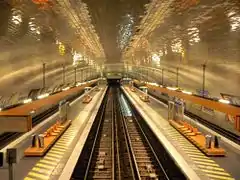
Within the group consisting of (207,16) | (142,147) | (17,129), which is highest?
(207,16)

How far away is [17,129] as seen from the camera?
6918 millimetres

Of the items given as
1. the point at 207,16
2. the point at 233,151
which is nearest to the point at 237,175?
the point at 233,151

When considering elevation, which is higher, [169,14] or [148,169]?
[169,14]

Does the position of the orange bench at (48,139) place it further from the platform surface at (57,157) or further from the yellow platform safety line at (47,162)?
the yellow platform safety line at (47,162)

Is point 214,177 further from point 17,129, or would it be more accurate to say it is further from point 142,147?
point 142,147

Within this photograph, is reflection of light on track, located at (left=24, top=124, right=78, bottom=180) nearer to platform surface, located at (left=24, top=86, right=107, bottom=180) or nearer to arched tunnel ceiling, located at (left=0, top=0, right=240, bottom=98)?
platform surface, located at (left=24, top=86, right=107, bottom=180)

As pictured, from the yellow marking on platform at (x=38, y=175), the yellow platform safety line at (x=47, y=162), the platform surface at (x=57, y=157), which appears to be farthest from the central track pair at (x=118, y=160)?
the yellow marking on platform at (x=38, y=175)

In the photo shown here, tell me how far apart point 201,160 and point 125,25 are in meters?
4.91

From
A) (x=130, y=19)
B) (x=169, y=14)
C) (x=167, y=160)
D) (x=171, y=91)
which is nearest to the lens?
(x=169, y=14)

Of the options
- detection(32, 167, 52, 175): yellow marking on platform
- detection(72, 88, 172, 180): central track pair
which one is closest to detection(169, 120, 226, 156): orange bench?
detection(72, 88, 172, 180): central track pair

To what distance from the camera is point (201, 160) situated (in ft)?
35.1

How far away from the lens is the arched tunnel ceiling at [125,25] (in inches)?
297

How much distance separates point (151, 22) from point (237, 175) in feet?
16.4

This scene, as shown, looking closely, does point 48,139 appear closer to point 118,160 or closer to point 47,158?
point 47,158
